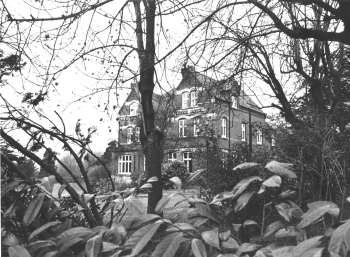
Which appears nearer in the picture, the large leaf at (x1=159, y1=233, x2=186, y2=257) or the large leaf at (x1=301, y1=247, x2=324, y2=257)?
the large leaf at (x1=301, y1=247, x2=324, y2=257)

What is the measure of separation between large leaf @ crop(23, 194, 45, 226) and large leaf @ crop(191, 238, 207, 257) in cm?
69

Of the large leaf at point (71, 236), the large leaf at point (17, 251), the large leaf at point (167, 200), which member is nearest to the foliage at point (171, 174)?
the large leaf at point (167, 200)

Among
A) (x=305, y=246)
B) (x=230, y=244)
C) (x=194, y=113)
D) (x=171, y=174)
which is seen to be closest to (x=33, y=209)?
(x=230, y=244)

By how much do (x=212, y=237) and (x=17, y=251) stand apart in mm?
666

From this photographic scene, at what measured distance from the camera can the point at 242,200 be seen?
1.66 m

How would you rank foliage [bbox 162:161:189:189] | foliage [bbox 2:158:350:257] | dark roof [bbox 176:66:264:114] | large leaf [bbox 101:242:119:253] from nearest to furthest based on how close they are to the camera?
foliage [bbox 2:158:350:257] < large leaf [bbox 101:242:119:253] < foliage [bbox 162:161:189:189] < dark roof [bbox 176:66:264:114]

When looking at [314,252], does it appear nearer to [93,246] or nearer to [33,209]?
[93,246]

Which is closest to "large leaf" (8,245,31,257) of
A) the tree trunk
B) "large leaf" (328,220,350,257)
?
"large leaf" (328,220,350,257)

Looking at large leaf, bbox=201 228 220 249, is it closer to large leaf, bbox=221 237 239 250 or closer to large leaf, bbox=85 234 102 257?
large leaf, bbox=221 237 239 250

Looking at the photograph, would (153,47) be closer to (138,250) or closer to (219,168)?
(138,250)

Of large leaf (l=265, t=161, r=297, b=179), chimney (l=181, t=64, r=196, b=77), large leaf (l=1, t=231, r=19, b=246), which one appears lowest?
large leaf (l=1, t=231, r=19, b=246)

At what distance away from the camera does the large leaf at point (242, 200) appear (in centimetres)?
164

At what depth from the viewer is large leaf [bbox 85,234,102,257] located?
153cm

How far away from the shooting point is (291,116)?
10203 millimetres
